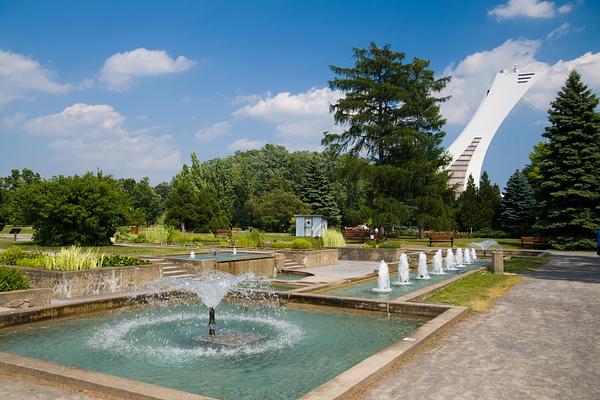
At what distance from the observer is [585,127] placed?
104ft

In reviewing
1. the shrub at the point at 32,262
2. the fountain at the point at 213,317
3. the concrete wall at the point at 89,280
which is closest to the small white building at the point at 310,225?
the concrete wall at the point at 89,280

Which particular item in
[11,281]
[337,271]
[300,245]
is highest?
[300,245]

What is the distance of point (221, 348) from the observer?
6.96 meters

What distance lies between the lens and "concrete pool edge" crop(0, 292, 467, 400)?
14.7 ft

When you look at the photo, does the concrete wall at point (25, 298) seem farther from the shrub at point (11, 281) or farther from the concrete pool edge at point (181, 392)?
the concrete pool edge at point (181, 392)

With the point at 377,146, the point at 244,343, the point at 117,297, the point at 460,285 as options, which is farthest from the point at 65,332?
the point at 377,146

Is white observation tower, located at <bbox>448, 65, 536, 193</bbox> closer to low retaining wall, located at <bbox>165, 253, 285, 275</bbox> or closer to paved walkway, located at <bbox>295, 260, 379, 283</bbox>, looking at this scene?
paved walkway, located at <bbox>295, 260, 379, 283</bbox>

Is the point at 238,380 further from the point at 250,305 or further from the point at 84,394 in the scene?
the point at 250,305

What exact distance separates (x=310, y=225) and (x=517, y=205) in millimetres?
24693

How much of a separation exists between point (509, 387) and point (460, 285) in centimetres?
838

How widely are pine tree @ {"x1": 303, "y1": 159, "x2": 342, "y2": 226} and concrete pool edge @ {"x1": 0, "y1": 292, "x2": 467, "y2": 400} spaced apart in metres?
44.8

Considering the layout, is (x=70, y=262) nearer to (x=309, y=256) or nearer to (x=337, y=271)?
(x=337, y=271)

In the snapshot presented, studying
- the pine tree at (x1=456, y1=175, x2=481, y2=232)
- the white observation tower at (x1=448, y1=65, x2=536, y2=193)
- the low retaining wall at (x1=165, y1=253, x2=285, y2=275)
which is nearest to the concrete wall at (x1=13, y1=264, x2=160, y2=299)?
the low retaining wall at (x1=165, y1=253, x2=285, y2=275)

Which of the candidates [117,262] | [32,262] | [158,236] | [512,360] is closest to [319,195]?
[158,236]
